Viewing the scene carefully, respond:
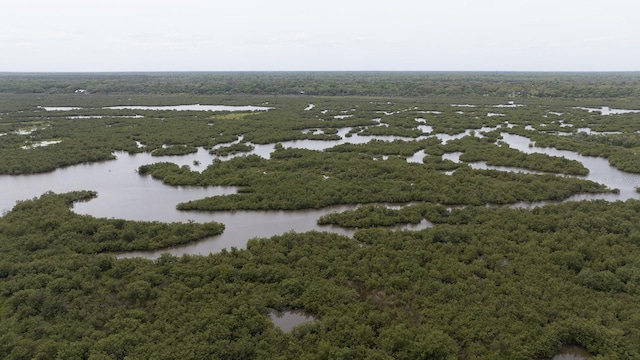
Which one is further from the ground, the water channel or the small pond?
the water channel

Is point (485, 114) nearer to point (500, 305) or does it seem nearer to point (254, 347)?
point (500, 305)

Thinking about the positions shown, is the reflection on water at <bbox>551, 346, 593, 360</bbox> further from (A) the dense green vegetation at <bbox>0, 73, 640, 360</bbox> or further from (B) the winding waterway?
(B) the winding waterway

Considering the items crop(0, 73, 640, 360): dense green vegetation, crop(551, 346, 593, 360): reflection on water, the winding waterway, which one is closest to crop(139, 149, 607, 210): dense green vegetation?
crop(0, 73, 640, 360): dense green vegetation

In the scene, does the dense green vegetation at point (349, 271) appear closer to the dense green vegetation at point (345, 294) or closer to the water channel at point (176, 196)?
the dense green vegetation at point (345, 294)

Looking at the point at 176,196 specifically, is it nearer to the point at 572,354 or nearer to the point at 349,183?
the point at 349,183

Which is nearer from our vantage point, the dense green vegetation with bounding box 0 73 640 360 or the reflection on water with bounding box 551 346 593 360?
the reflection on water with bounding box 551 346 593 360

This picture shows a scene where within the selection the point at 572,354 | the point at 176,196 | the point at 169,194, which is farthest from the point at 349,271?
the point at 169,194

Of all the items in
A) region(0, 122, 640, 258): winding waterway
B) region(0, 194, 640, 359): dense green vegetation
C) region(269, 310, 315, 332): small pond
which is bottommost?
Result: region(269, 310, 315, 332): small pond

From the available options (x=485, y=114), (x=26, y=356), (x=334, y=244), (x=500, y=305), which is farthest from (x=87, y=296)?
(x=485, y=114)

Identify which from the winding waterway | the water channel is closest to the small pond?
the water channel

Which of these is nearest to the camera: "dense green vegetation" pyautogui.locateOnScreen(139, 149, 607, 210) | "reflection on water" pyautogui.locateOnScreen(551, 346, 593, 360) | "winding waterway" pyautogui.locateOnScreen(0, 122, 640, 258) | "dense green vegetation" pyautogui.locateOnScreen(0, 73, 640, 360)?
"reflection on water" pyautogui.locateOnScreen(551, 346, 593, 360)

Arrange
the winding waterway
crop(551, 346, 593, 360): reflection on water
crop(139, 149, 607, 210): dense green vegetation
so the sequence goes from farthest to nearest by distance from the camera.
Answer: crop(139, 149, 607, 210): dense green vegetation < the winding waterway < crop(551, 346, 593, 360): reflection on water

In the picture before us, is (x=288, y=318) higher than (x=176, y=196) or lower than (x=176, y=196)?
lower
